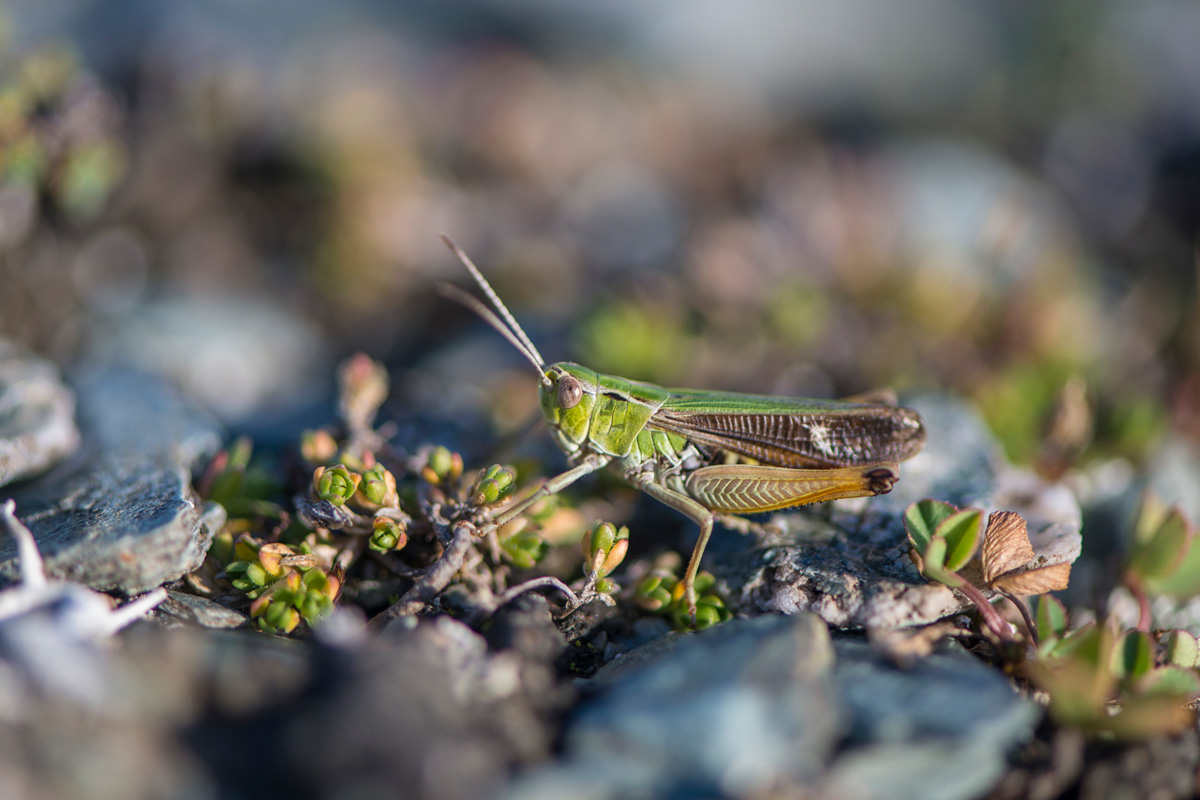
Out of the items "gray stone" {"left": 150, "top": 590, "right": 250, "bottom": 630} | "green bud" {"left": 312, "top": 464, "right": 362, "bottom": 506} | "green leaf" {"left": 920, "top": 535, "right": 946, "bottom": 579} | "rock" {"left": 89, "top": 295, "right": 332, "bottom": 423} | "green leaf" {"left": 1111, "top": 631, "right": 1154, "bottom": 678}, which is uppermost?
"green leaf" {"left": 920, "top": 535, "right": 946, "bottom": 579}

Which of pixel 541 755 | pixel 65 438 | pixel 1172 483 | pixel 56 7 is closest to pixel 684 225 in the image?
pixel 1172 483

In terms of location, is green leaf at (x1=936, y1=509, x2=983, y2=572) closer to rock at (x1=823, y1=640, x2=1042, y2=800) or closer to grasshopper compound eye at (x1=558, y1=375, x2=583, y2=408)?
rock at (x1=823, y1=640, x2=1042, y2=800)

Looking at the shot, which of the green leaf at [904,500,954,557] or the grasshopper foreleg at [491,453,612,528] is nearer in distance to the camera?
the green leaf at [904,500,954,557]

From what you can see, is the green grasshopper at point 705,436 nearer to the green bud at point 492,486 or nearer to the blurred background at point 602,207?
the green bud at point 492,486

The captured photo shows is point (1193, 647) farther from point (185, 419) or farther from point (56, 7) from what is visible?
point (56, 7)

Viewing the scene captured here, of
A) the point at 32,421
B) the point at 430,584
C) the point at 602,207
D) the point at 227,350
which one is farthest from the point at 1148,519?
the point at 227,350

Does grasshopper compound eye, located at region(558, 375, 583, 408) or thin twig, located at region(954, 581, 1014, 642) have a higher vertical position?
grasshopper compound eye, located at region(558, 375, 583, 408)

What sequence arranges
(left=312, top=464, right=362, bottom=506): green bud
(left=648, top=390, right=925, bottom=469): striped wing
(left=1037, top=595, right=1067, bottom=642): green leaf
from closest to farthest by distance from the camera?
(left=1037, top=595, right=1067, bottom=642): green leaf
(left=312, top=464, right=362, bottom=506): green bud
(left=648, top=390, right=925, bottom=469): striped wing

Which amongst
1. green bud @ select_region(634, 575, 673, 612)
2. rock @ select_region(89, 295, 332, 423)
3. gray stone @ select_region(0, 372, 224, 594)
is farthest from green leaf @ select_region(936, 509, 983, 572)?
rock @ select_region(89, 295, 332, 423)
